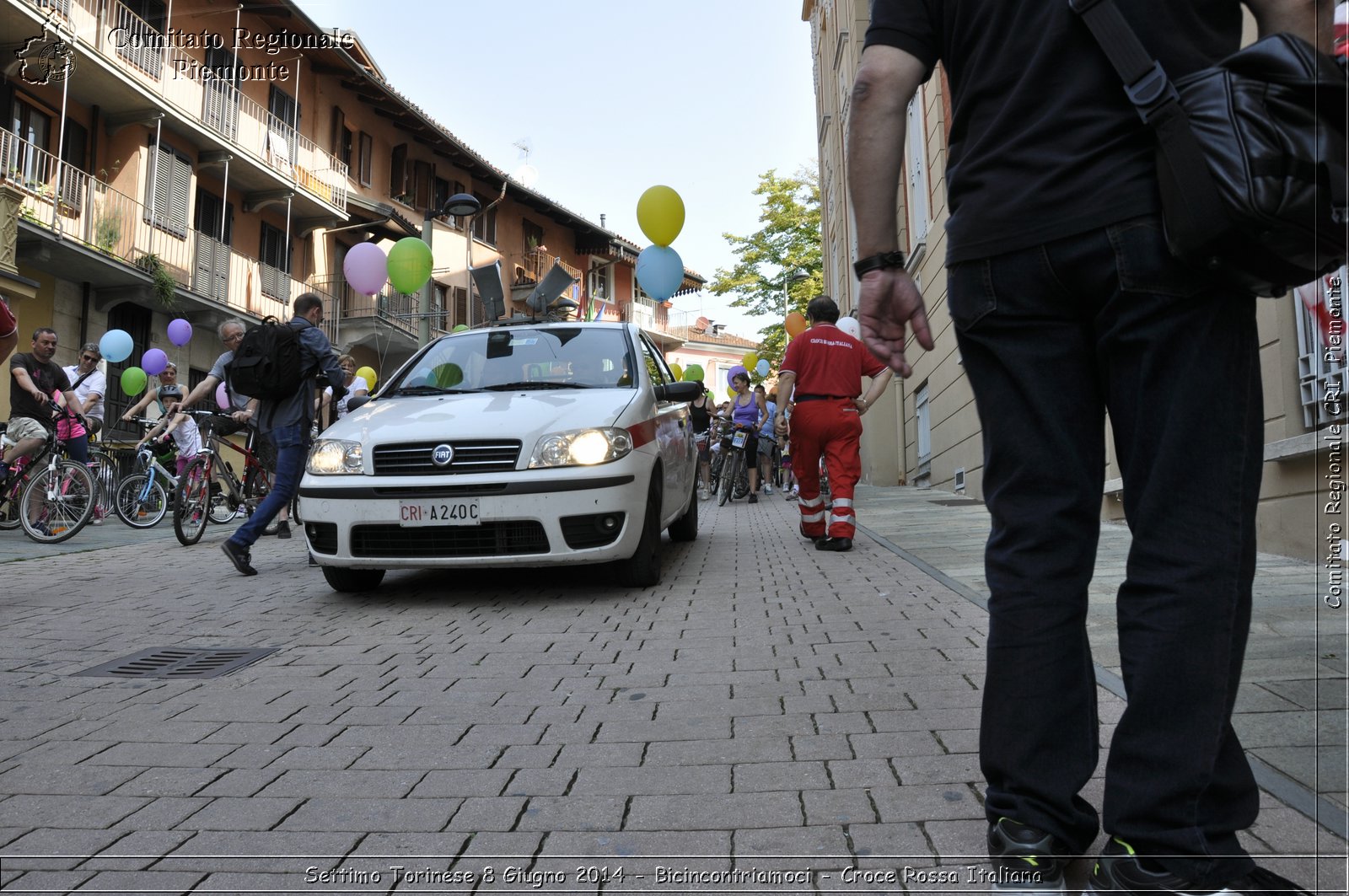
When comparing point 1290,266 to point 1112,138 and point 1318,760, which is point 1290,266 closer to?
point 1112,138

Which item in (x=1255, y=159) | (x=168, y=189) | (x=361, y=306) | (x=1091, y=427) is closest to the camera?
(x=1255, y=159)

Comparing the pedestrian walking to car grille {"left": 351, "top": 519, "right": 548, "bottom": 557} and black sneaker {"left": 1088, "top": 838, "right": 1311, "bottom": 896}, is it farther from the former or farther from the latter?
black sneaker {"left": 1088, "top": 838, "right": 1311, "bottom": 896}

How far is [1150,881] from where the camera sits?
1621 mm

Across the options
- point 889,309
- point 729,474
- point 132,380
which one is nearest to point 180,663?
point 889,309

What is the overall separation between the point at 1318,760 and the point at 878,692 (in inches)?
51.1

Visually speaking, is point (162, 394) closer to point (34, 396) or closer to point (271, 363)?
point (34, 396)

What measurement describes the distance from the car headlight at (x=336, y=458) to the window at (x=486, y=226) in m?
32.7

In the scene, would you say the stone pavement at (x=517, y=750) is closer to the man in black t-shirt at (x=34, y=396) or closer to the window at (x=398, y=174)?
the man in black t-shirt at (x=34, y=396)

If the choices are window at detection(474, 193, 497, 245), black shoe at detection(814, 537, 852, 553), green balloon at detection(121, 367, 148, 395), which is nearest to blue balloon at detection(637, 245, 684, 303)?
black shoe at detection(814, 537, 852, 553)

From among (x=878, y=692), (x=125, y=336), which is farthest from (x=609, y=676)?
(x=125, y=336)

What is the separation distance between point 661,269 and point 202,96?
14944 millimetres

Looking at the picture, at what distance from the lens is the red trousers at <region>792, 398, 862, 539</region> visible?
7.75 meters

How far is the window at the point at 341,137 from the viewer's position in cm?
2931

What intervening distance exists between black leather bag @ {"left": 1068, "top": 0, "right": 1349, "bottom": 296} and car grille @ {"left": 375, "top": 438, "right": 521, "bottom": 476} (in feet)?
13.0
